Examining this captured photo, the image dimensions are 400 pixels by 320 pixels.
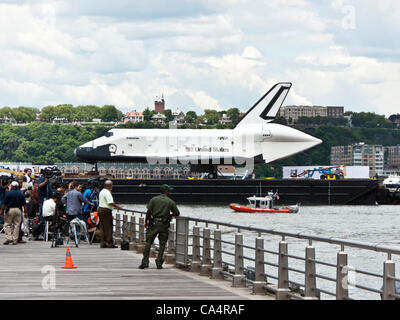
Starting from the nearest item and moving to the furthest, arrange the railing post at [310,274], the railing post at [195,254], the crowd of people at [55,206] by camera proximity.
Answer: the railing post at [310,274], the railing post at [195,254], the crowd of people at [55,206]

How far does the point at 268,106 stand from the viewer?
101 metres

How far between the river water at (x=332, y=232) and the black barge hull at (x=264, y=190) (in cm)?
247

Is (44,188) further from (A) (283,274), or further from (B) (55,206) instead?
(A) (283,274)

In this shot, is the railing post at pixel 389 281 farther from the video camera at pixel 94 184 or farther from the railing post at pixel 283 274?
the video camera at pixel 94 184

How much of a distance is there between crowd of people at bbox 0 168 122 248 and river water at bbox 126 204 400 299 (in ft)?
12.6

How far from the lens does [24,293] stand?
51.7ft

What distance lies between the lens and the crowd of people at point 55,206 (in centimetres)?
2600

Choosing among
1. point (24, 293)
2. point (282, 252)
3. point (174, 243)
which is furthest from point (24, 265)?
point (282, 252)

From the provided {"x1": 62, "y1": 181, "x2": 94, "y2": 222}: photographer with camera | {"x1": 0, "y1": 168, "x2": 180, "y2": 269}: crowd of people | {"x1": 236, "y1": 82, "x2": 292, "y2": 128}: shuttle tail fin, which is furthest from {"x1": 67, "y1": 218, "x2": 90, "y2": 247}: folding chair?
{"x1": 236, "y1": 82, "x2": 292, "y2": 128}: shuttle tail fin

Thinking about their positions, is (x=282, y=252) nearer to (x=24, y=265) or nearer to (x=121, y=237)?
(x=24, y=265)

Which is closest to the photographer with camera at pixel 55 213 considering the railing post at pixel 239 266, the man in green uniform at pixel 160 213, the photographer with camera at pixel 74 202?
the photographer with camera at pixel 74 202

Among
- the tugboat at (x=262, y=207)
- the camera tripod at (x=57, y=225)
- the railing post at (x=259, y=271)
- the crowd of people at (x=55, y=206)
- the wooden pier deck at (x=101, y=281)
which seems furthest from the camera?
the tugboat at (x=262, y=207)

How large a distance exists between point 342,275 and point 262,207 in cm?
7434
